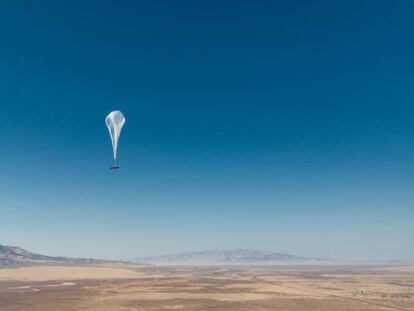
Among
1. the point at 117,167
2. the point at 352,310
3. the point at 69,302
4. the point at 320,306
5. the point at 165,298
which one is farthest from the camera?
the point at 165,298

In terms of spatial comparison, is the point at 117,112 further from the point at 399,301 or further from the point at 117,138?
the point at 399,301

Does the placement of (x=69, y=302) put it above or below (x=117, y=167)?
below

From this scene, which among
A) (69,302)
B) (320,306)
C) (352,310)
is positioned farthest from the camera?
(69,302)

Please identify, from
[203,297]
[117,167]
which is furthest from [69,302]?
[117,167]

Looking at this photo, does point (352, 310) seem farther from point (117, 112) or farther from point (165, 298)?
point (117, 112)

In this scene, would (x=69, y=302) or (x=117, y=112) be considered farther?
(x=69, y=302)

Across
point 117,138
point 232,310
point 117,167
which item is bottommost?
point 232,310

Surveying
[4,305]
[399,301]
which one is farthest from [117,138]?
[399,301]

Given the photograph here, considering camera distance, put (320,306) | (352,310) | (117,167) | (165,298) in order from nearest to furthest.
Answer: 1. (117,167)
2. (352,310)
3. (320,306)
4. (165,298)

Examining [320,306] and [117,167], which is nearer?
[117,167]
